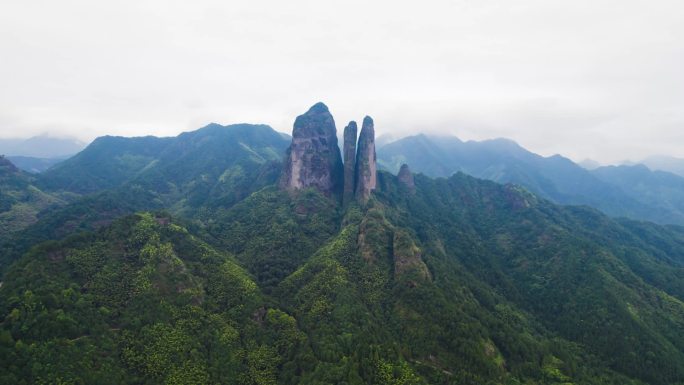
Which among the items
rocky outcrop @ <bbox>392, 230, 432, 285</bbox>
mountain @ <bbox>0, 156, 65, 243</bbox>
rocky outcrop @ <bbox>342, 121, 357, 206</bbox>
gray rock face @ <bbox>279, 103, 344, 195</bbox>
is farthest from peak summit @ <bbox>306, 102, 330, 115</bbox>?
mountain @ <bbox>0, 156, 65, 243</bbox>

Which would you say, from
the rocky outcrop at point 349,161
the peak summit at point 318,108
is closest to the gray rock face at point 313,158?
the peak summit at point 318,108

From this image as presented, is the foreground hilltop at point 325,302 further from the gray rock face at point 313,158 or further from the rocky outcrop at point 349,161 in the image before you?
→ the rocky outcrop at point 349,161

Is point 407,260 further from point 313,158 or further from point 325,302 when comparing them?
point 313,158

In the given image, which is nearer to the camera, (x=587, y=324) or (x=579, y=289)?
(x=587, y=324)

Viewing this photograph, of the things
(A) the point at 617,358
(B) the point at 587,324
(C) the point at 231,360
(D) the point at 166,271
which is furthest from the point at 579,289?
(D) the point at 166,271

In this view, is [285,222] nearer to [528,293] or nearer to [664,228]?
[528,293]

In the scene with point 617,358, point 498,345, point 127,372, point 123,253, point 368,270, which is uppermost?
point 123,253
